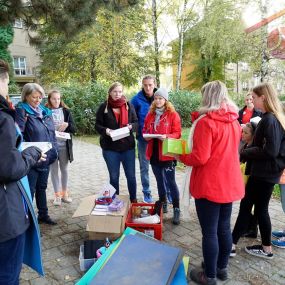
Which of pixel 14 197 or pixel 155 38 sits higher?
pixel 155 38

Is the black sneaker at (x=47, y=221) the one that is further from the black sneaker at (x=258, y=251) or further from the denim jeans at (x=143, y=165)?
the black sneaker at (x=258, y=251)

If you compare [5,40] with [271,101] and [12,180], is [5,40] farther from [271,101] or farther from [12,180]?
[12,180]

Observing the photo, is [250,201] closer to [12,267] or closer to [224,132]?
[224,132]

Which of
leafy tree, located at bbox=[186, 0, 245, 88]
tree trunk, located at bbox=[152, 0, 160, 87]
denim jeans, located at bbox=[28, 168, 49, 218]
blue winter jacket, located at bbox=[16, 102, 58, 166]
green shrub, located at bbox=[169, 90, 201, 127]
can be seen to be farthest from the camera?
tree trunk, located at bbox=[152, 0, 160, 87]

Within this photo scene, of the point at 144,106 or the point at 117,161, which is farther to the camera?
the point at 144,106

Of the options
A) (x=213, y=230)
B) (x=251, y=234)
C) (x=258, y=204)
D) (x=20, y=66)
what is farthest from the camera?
(x=20, y=66)

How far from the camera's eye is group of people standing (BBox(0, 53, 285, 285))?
1.98m

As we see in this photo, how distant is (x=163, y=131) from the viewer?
409cm

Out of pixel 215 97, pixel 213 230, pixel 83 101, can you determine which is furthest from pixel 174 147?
pixel 83 101

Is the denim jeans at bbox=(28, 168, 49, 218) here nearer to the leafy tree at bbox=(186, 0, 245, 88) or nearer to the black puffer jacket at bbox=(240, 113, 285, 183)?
the black puffer jacket at bbox=(240, 113, 285, 183)

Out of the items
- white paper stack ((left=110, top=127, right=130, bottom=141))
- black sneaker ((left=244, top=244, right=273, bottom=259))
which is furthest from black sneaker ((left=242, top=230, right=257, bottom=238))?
white paper stack ((left=110, top=127, right=130, bottom=141))

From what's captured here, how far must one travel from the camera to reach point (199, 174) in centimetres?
263

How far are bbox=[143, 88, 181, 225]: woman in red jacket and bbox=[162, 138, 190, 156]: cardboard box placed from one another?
3.56ft

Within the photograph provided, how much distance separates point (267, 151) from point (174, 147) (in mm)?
919
